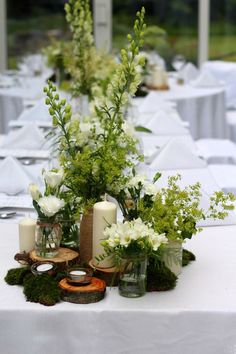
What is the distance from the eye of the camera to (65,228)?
2102 millimetres

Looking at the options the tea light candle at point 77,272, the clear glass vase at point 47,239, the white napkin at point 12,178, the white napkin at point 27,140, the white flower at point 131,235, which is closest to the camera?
the white flower at point 131,235

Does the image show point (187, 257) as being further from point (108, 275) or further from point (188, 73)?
point (188, 73)

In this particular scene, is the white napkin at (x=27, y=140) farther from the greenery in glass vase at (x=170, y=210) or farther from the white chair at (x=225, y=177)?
the greenery in glass vase at (x=170, y=210)

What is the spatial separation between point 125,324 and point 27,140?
1970mm

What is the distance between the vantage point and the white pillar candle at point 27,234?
6.70 ft

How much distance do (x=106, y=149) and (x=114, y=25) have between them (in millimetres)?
6960

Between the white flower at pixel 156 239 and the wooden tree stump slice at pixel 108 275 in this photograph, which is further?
the wooden tree stump slice at pixel 108 275

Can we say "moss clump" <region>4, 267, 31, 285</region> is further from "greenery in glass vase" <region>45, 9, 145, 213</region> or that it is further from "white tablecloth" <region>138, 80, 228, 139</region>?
"white tablecloth" <region>138, 80, 228, 139</region>

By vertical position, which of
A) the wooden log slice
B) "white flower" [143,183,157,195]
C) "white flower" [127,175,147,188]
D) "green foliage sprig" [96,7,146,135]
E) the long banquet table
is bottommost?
the long banquet table

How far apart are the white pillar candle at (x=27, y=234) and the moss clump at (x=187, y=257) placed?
16.6 inches

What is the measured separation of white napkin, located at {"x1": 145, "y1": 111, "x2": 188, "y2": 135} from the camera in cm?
404

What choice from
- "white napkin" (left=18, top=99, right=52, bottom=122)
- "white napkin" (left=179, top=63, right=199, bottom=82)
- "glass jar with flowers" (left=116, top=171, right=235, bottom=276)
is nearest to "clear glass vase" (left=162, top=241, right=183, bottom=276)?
"glass jar with flowers" (left=116, top=171, right=235, bottom=276)

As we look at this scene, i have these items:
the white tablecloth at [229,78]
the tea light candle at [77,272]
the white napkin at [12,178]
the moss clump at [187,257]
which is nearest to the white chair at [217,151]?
the white napkin at [12,178]

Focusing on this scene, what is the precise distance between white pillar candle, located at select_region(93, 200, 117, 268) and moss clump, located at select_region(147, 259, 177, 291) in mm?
106
